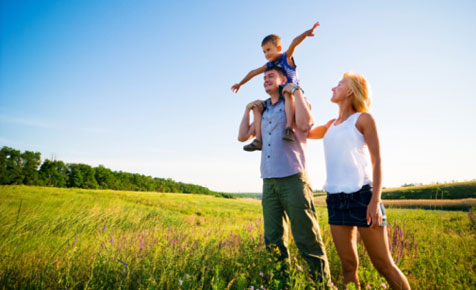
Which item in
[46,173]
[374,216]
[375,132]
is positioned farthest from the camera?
[46,173]

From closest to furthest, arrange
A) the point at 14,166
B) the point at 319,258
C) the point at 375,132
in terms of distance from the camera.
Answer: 1. the point at 375,132
2. the point at 319,258
3. the point at 14,166

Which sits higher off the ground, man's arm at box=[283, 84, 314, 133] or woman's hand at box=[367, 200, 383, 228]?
man's arm at box=[283, 84, 314, 133]

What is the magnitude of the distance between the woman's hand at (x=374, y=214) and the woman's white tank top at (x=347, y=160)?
181 mm

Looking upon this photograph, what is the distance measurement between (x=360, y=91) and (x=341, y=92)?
0.18 meters

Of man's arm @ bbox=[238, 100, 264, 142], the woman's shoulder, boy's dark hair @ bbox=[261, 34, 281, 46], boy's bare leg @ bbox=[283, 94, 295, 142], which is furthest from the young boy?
the woman's shoulder

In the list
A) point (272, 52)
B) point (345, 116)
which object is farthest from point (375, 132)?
point (272, 52)

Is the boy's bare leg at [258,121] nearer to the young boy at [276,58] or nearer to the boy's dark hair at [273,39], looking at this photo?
the young boy at [276,58]

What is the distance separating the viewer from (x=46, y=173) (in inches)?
2013

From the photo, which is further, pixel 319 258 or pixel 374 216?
pixel 319 258

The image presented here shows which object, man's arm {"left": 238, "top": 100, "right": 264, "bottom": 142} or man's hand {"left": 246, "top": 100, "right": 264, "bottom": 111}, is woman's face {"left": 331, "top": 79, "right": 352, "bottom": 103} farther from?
man's arm {"left": 238, "top": 100, "right": 264, "bottom": 142}

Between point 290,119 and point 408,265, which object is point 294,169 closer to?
point 290,119

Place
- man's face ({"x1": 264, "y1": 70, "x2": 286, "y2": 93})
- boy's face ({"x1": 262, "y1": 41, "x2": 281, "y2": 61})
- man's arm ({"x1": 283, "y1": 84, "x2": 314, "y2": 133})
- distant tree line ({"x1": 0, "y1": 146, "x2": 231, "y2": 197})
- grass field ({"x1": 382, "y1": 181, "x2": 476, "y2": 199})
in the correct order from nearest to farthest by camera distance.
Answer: man's arm ({"x1": 283, "y1": 84, "x2": 314, "y2": 133}) → man's face ({"x1": 264, "y1": 70, "x2": 286, "y2": 93}) → boy's face ({"x1": 262, "y1": 41, "x2": 281, "y2": 61}) → grass field ({"x1": 382, "y1": 181, "x2": 476, "y2": 199}) → distant tree line ({"x1": 0, "y1": 146, "x2": 231, "y2": 197})

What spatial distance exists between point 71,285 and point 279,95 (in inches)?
124

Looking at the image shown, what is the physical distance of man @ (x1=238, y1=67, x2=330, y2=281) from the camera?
2270 millimetres
